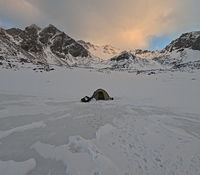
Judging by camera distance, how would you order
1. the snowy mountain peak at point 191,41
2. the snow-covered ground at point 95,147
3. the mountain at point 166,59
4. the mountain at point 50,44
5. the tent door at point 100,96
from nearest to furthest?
1. the snow-covered ground at point 95,147
2. the tent door at point 100,96
3. the mountain at point 166,59
4. the snowy mountain peak at point 191,41
5. the mountain at point 50,44

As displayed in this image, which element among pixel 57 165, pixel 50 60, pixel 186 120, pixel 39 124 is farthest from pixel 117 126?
pixel 50 60

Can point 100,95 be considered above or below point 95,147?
above

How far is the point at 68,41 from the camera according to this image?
132 meters

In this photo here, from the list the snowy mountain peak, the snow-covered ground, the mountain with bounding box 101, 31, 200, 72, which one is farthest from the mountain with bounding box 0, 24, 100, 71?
the snow-covered ground

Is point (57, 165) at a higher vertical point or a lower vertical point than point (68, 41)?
lower

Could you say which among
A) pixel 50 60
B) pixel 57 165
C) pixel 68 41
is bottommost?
pixel 57 165

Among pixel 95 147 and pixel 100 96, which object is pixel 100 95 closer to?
pixel 100 96

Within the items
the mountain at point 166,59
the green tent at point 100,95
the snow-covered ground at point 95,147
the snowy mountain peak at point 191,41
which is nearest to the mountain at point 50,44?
the mountain at point 166,59

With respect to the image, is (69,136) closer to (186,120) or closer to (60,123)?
(60,123)

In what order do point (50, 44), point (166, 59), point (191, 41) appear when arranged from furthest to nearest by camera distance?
point (50, 44)
point (191, 41)
point (166, 59)

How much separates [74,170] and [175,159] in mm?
2240

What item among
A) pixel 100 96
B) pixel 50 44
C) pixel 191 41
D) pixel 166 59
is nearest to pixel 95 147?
pixel 100 96

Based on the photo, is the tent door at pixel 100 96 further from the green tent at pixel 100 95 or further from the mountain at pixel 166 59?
the mountain at pixel 166 59

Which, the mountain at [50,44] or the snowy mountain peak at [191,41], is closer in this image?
the snowy mountain peak at [191,41]
